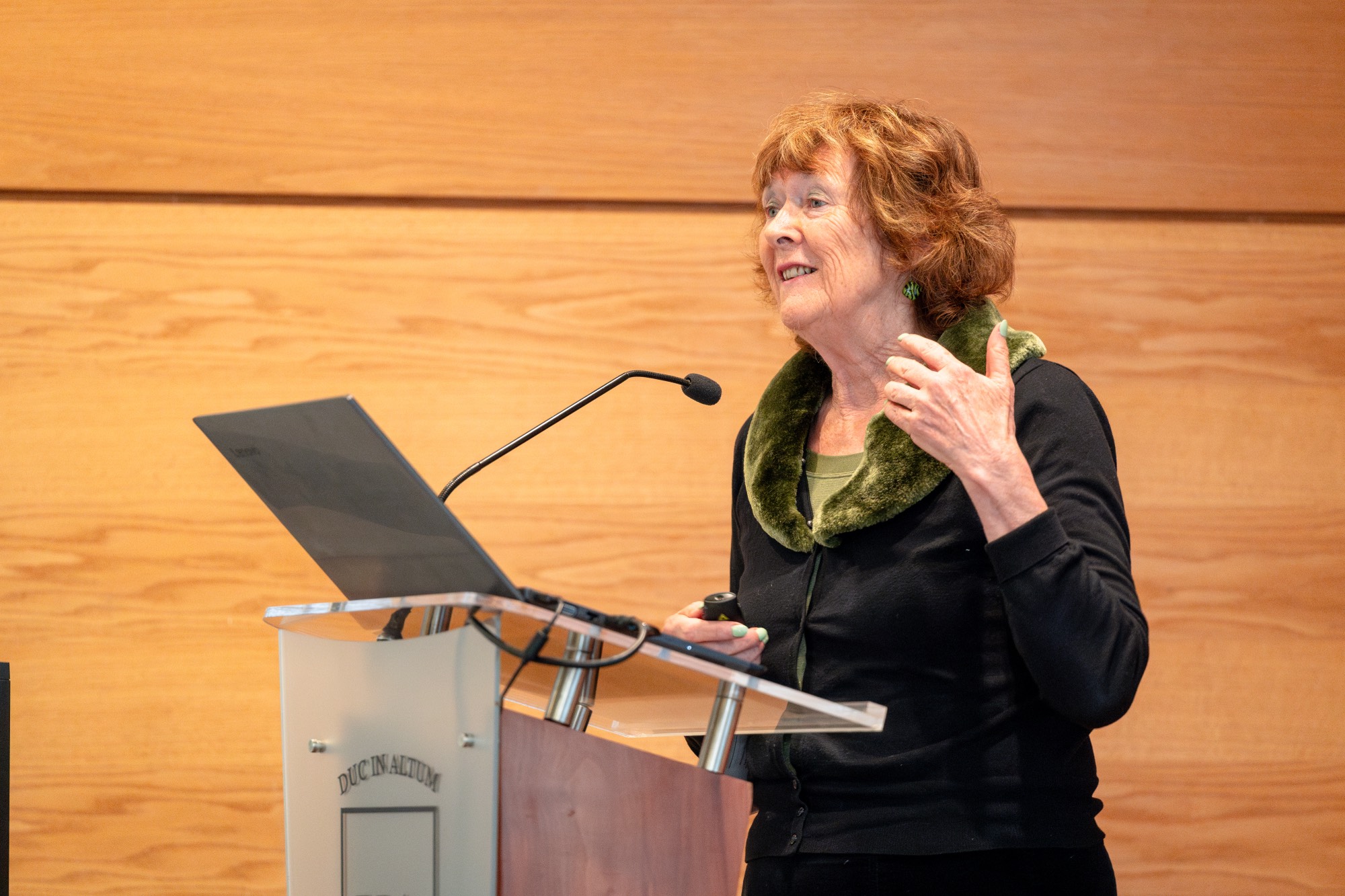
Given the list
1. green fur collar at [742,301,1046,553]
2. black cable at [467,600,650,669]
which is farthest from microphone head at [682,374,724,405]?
black cable at [467,600,650,669]

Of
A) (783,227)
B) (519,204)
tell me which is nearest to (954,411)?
(783,227)

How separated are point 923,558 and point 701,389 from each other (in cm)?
31

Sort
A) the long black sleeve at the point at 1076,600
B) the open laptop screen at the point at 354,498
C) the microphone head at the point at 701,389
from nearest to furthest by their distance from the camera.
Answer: the open laptop screen at the point at 354,498 < the long black sleeve at the point at 1076,600 < the microphone head at the point at 701,389

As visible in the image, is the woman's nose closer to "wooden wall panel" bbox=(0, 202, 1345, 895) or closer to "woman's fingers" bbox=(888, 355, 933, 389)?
"woman's fingers" bbox=(888, 355, 933, 389)

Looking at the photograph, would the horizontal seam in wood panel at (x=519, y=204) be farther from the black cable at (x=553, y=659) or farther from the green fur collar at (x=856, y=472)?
the black cable at (x=553, y=659)

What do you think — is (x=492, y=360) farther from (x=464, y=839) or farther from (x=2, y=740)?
(x=464, y=839)

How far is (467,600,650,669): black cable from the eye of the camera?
84cm

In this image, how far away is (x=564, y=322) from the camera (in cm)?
199

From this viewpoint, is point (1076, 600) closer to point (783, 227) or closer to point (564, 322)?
point (783, 227)

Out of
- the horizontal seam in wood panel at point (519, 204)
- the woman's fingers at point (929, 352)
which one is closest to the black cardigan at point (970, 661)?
the woman's fingers at point (929, 352)

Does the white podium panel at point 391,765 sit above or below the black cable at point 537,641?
below

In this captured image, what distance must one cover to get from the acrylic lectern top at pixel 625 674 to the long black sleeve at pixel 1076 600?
0.55 ft

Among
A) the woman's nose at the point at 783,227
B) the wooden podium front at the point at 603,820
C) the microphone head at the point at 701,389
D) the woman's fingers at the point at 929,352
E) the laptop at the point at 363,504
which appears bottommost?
the wooden podium front at the point at 603,820

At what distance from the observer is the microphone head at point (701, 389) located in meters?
1.30
